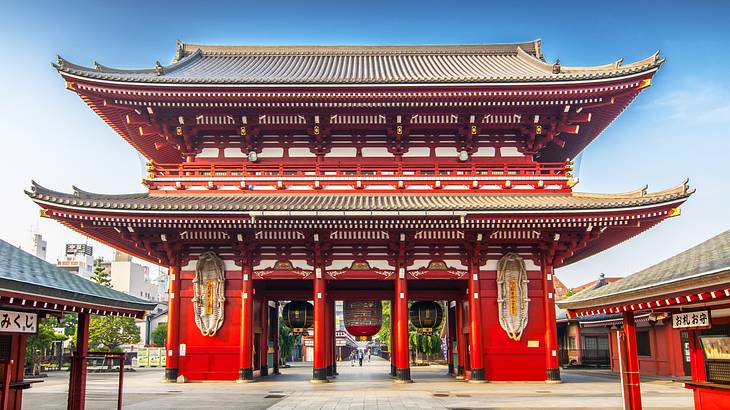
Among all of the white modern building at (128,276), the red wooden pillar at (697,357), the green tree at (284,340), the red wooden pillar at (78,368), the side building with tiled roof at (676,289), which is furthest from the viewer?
the white modern building at (128,276)

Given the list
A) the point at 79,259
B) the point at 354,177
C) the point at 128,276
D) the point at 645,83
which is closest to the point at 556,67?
the point at 645,83

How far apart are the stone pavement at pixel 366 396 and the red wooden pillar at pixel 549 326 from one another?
2.24ft

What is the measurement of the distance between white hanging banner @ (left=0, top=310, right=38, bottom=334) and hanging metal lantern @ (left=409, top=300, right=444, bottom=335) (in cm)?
1803

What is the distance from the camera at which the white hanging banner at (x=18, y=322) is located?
11.0m

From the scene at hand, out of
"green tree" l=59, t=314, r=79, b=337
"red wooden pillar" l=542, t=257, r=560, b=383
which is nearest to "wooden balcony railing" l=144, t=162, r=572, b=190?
"red wooden pillar" l=542, t=257, r=560, b=383

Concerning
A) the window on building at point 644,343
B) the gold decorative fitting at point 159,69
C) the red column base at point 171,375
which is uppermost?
the gold decorative fitting at point 159,69

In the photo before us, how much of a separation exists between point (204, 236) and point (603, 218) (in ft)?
51.5

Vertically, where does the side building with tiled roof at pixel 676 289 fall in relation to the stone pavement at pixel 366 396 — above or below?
above

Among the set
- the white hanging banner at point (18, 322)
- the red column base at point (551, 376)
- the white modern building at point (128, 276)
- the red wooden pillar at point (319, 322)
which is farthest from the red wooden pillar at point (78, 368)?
the white modern building at point (128, 276)

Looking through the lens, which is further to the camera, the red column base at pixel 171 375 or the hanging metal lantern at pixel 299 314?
the hanging metal lantern at pixel 299 314

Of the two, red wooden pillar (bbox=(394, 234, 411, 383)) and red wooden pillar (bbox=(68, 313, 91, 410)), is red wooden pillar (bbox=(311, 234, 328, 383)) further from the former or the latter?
red wooden pillar (bbox=(68, 313, 91, 410))

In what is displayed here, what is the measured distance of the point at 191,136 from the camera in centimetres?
2552

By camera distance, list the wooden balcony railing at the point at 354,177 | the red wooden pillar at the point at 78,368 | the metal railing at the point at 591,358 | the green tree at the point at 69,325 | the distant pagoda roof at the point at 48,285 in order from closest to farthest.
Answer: the distant pagoda roof at the point at 48,285, the red wooden pillar at the point at 78,368, the wooden balcony railing at the point at 354,177, the metal railing at the point at 591,358, the green tree at the point at 69,325

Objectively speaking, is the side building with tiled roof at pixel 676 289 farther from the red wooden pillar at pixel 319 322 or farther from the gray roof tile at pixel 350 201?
the red wooden pillar at pixel 319 322
